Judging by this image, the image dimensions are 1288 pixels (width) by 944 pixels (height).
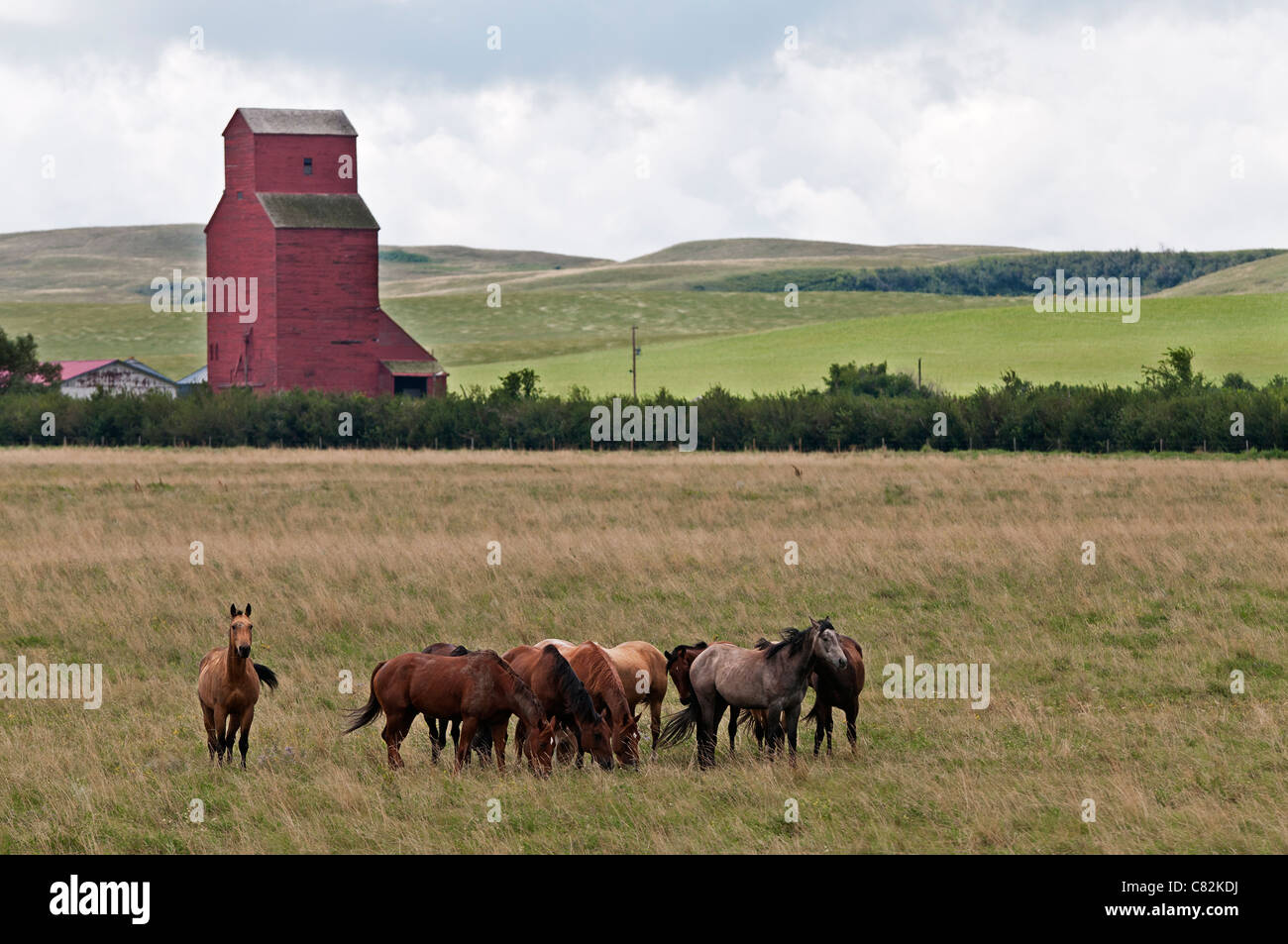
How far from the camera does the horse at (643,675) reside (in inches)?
474

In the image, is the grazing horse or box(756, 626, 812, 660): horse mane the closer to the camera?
box(756, 626, 812, 660): horse mane

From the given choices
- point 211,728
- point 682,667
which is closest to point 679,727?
point 682,667

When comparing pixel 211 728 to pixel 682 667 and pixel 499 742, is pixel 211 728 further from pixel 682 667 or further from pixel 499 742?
pixel 682 667

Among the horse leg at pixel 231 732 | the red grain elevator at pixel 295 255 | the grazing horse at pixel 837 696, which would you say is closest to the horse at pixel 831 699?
the grazing horse at pixel 837 696

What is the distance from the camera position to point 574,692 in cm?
1083

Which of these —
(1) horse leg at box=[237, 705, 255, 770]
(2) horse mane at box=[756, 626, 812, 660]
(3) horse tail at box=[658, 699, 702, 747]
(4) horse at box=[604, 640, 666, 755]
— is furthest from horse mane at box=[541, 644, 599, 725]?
(1) horse leg at box=[237, 705, 255, 770]

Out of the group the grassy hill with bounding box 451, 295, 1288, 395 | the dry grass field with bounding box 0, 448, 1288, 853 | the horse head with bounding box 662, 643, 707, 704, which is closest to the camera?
the dry grass field with bounding box 0, 448, 1288, 853

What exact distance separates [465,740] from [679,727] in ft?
6.35

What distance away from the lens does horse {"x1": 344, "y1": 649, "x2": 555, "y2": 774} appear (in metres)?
10.7

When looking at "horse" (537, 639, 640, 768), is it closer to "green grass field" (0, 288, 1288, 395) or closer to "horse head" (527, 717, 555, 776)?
"horse head" (527, 717, 555, 776)

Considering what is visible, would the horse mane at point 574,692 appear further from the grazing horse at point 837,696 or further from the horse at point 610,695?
the grazing horse at point 837,696

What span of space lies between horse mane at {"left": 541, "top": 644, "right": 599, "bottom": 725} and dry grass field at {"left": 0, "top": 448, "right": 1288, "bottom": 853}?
16.0 inches
